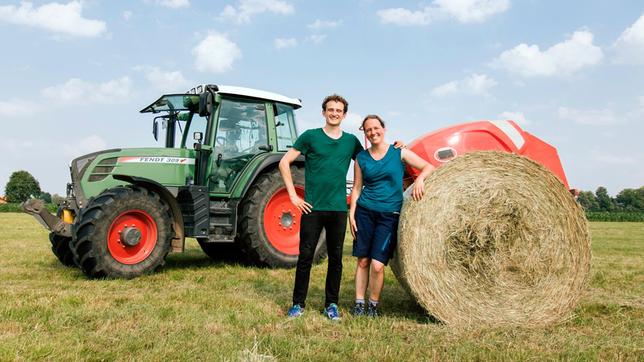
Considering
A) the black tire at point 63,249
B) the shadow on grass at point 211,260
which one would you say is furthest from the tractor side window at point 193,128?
the black tire at point 63,249

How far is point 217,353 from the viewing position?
3191 mm

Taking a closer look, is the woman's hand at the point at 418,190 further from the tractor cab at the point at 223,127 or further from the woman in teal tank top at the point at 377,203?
the tractor cab at the point at 223,127

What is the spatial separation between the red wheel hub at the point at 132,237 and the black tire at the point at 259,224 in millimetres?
1133

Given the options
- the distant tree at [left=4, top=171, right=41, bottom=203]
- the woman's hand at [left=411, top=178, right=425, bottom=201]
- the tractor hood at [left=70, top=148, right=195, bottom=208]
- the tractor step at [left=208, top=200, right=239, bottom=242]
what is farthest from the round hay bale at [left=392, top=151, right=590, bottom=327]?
the distant tree at [left=4, top=171, right=41, bottom=203]

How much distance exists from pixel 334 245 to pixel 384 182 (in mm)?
620

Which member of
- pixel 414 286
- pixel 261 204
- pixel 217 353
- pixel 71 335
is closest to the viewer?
pixel 217 353

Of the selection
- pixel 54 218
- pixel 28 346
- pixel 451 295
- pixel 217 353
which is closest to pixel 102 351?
pixel 28 346

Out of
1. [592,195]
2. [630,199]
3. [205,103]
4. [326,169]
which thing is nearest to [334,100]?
[326,169]

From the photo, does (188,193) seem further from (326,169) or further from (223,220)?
(326,169)

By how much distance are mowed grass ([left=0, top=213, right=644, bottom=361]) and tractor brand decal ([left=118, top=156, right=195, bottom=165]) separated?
1510 mm

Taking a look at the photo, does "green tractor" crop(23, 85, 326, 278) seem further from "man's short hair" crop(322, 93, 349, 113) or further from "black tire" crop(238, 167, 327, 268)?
"man's short hair" crop(322, 93, 349, 113)

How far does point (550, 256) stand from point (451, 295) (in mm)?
810

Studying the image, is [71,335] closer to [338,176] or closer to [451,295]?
[338,176]

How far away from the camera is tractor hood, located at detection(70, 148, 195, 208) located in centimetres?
668
